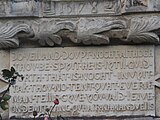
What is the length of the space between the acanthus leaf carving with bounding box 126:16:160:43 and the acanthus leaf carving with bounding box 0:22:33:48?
2.87 feet

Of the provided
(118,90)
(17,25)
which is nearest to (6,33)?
(17,25)

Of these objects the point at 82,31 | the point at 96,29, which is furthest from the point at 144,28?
the point at 82,31

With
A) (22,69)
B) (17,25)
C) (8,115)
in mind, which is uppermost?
(17,25)

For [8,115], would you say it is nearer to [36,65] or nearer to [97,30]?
[36,65]

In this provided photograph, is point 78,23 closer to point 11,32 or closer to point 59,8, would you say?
point 59,8

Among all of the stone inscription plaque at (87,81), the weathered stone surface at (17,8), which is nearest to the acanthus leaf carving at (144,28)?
the stone inscription plaque at (87,81)

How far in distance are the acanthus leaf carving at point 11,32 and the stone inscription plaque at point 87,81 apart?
167mm

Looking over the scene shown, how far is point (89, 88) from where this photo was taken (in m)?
6.19

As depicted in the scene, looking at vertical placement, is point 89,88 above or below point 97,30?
below

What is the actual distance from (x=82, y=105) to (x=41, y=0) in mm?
973

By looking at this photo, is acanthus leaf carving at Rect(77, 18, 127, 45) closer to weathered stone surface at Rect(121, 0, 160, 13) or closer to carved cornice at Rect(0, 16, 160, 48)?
carved cornice at Rect(0, 16, 160, 48)

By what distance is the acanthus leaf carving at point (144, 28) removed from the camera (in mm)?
6094

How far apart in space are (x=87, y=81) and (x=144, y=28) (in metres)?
0.66

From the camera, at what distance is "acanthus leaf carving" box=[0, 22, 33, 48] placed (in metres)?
6.21
